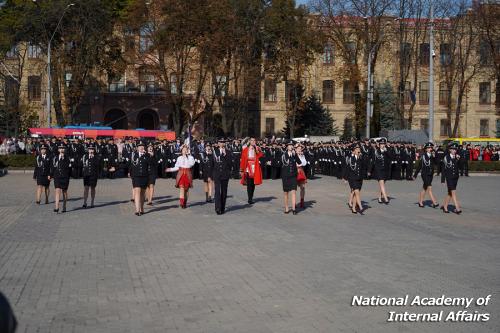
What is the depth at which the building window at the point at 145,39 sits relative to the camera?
4797cm

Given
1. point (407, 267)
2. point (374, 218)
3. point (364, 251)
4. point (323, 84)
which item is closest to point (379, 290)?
point (407, 267)

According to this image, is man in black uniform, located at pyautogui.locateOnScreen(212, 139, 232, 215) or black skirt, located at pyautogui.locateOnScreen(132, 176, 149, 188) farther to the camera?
man in black uniform, located at pyautogui.locateOnScreen(212, 139, 232, 215)

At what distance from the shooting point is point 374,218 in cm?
1709

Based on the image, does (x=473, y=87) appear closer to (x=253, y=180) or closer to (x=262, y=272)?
(x=253, y=180)

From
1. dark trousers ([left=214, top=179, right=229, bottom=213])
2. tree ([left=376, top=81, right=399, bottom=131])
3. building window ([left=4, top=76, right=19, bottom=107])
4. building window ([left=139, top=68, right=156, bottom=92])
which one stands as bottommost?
dark trousers ([left=214, top=179, right=229, bottom=213])

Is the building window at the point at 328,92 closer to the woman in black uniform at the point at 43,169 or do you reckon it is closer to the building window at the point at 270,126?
the building window at the point at 270,126

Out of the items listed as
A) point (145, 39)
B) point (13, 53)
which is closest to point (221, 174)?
point (145, 39)

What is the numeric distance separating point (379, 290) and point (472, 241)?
17.0 feet

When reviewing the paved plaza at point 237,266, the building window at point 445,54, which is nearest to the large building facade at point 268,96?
the building window at point 445,54

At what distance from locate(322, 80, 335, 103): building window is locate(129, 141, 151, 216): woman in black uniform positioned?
2037 inches

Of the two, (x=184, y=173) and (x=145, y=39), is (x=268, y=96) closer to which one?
(x=145, y=39)

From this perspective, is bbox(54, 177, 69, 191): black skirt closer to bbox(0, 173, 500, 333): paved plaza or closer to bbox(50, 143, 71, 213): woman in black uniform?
bbox(50, 143, 71, 213): woman in black uniform

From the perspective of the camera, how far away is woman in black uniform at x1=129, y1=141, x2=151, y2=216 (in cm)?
1725

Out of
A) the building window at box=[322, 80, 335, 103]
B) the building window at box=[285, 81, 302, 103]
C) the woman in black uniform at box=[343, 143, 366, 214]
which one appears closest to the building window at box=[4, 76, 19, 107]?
the building window at box=[285, 81, 302, 103]
